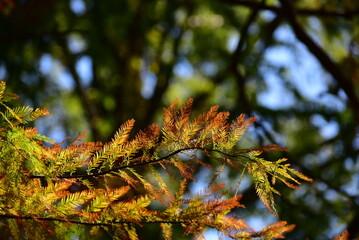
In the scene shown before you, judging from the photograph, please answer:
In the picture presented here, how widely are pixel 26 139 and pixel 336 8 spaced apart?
455cm

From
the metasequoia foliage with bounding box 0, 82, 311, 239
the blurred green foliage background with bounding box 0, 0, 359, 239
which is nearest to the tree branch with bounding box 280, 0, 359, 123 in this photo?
the blurred green foliage background with bounding box 0, 0, 359, 239

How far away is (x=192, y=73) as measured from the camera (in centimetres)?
666

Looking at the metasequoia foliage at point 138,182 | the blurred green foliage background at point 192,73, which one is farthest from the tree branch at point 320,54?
the metasequoia foliage at point 138,182

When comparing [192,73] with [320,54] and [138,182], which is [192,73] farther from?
[138,182]

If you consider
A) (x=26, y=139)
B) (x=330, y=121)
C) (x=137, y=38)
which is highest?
(x=137, y=38)

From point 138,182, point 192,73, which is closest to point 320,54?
point 138,182

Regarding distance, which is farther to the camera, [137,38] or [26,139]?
[137,38]

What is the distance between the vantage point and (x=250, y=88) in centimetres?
579

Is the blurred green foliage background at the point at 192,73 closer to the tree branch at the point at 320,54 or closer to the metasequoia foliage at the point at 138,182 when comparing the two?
the tree branch at the point at 320,54

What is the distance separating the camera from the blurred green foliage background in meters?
4.18

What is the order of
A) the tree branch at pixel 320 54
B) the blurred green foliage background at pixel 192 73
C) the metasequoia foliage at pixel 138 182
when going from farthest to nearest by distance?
the blurred green foliage background at pixel 192 73 → the tree branch at pixel 320 54 → the metasequoia foliage at pixel 138 182

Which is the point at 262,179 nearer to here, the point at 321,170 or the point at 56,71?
the point at 321,170

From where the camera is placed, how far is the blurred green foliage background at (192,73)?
418 centimetres

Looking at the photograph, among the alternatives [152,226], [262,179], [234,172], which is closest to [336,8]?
[234,172]
